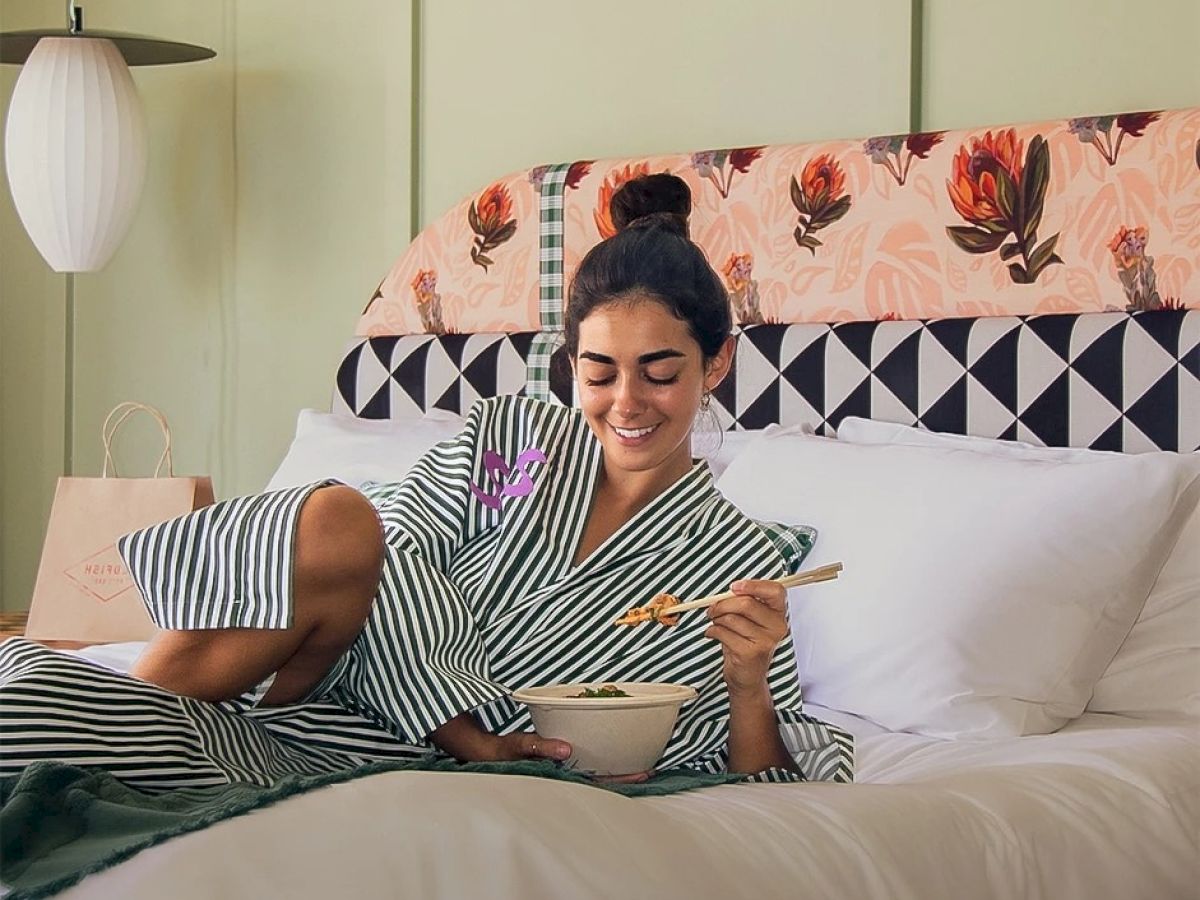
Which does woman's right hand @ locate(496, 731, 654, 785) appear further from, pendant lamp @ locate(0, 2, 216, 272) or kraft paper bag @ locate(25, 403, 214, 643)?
pendant lamp @ locate(0, 2, 216, 272)

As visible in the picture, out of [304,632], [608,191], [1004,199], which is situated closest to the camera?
[304,632]

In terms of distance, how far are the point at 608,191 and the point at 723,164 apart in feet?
0.73

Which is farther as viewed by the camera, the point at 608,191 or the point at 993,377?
the point at 608,191

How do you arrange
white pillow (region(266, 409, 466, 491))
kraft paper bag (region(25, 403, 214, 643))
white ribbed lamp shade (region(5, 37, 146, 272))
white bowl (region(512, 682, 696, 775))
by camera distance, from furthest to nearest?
1. white ribbed lamp shade (region(5, 37, 146, 272))
2. kraft paper bag (region(25, 403, 214, 643))
3. white pillow (region(266, 409, 466, 491))
4. white bowl (region(512, 682, 696, 775))

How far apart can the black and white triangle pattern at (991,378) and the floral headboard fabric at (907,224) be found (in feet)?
0.15

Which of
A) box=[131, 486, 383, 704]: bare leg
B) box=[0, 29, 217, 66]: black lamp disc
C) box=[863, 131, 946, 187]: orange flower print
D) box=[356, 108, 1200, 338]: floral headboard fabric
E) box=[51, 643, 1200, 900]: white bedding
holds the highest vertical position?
box=[0, 29, 217, 66]: black lamp disc

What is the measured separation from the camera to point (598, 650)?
1.73 metres

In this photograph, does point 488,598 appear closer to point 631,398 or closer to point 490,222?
point 631,398

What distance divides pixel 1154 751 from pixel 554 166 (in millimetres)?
1609

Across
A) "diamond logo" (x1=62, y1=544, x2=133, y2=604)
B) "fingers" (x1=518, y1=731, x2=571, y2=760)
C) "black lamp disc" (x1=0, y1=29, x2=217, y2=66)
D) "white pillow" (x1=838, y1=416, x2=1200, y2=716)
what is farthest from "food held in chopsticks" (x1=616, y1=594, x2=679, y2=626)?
"black lamp disc" (x1=0, y1=29, x2=217, y2=66)

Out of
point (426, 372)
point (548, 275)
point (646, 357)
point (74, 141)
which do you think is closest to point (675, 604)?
point (646, 357)

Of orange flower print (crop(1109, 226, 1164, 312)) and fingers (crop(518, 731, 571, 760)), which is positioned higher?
orange flower print (crop(1109, 226, 1164, 312))

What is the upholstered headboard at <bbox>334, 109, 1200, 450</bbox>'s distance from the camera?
7.59ft

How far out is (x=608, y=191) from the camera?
2.88 metres
